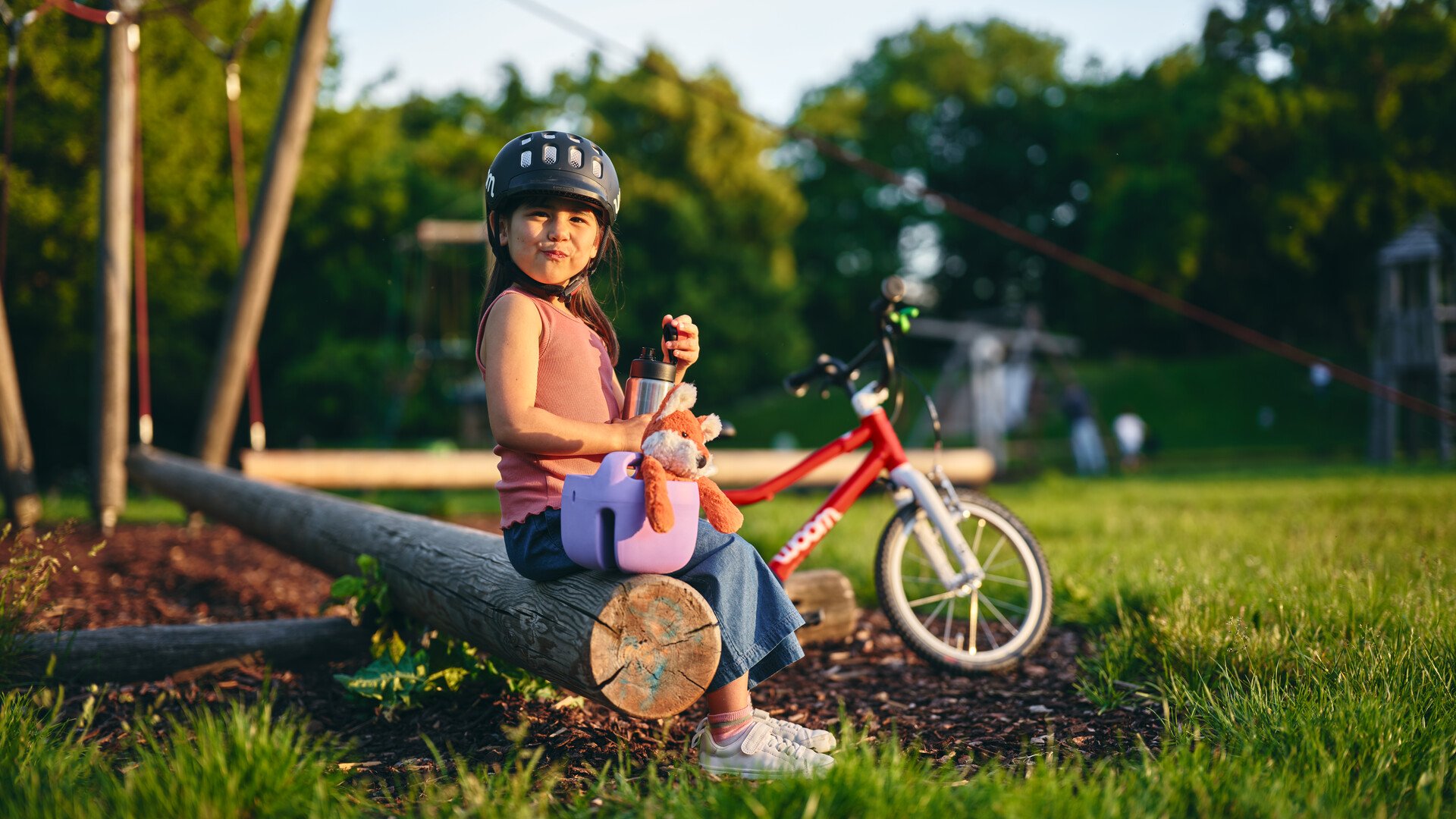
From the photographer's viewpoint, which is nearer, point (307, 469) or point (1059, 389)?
point (307, 469)

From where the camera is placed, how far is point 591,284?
287 cm

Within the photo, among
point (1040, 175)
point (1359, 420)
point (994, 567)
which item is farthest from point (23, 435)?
point (1040, 175)

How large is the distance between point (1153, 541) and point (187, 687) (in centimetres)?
492

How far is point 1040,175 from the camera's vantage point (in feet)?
133

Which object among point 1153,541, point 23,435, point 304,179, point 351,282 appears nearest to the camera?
point 1153,541

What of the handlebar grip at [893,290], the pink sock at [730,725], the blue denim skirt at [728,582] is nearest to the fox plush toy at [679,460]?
the blue denim skirt at [728,582]

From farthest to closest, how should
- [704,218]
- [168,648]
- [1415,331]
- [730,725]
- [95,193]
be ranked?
1. [704,218]
2. [1415,331]
3. [95,193]
4. [168,648]
5. [730,725]

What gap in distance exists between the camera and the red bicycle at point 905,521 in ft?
11.5

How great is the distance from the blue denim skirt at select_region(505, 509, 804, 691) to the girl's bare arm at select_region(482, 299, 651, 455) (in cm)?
20

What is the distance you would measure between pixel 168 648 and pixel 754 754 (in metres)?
2.25

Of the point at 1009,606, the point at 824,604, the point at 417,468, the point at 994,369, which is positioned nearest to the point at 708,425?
the point at 824,604

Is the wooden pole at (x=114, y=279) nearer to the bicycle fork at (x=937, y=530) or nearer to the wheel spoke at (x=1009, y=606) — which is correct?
the bicycle fork at (x=937, y=530)

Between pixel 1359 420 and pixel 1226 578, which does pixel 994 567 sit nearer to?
pixel 1226 578

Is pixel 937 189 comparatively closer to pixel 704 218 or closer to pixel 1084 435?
pixel 704 218
